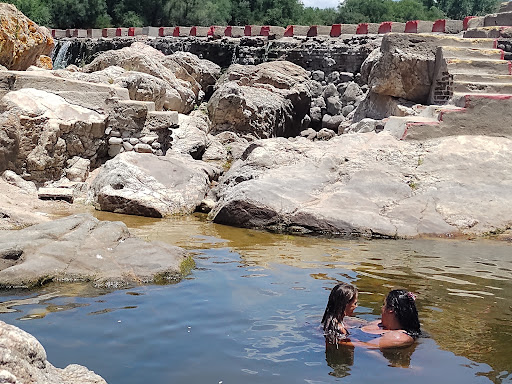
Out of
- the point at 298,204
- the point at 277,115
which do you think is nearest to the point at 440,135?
the point at 298,204

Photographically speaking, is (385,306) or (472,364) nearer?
(472,364)

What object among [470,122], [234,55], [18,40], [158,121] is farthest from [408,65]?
[234,55]

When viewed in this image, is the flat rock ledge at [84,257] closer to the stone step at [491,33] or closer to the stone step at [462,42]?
the stone step at [462,42]

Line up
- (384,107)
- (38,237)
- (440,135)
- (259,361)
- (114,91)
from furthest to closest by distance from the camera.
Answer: (384,107), (114,91), (440,135), (38,237), (259,361)

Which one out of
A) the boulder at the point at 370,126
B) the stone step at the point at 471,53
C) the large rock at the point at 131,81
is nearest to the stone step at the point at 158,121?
the large rock at the point at 131,81

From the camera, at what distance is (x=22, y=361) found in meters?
2.25

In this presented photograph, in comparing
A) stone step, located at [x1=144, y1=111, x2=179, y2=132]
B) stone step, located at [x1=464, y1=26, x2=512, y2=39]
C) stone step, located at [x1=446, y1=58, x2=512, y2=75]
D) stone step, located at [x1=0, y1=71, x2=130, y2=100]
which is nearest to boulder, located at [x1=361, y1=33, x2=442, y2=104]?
stone step, located at [x1=446, y1=58, x2=512, y2=75]

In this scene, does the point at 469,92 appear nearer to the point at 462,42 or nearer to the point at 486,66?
the point at 486,66

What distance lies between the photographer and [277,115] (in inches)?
691

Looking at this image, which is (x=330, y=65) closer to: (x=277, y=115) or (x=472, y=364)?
(x=277, y=115)

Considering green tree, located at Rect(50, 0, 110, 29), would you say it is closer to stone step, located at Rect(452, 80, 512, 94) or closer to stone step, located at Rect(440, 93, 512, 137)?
stone step, located at Rect(452, 80, 512, 94)

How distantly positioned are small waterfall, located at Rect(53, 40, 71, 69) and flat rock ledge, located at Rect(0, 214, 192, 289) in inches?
991

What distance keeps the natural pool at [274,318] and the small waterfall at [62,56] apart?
987 inches

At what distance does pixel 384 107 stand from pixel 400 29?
11.4 meters
